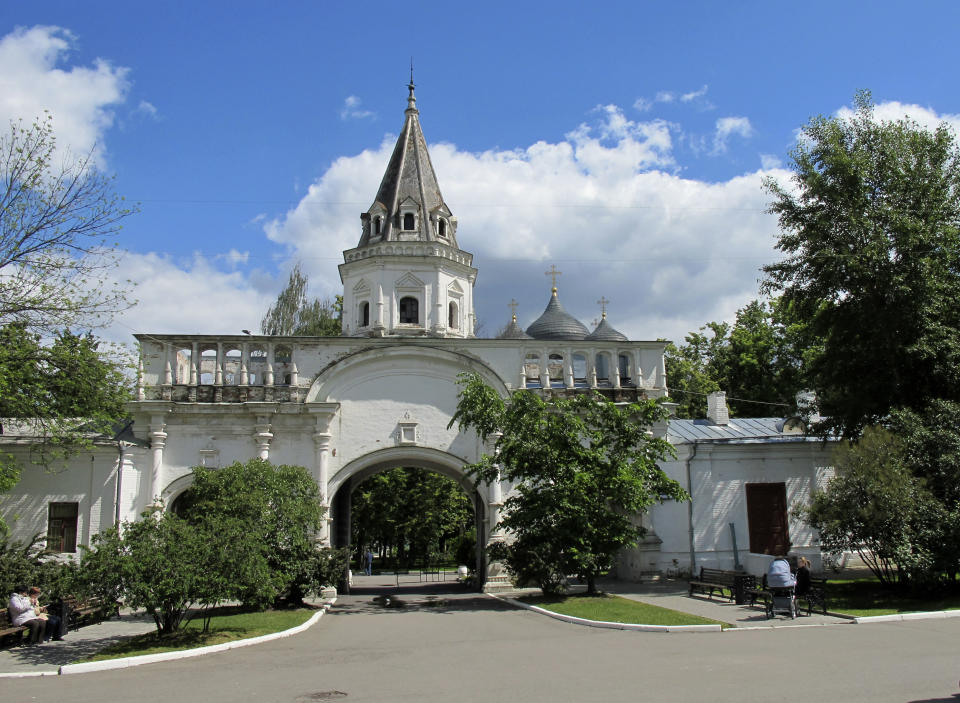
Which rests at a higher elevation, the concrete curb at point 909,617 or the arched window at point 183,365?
the arched window at point 183,365

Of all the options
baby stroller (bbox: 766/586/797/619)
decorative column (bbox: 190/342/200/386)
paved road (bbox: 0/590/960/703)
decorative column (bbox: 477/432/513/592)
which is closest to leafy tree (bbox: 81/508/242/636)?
paved road (bbox: 0/590/960/703)

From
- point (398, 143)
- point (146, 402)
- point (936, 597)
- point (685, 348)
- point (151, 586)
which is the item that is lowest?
point (936, 597)

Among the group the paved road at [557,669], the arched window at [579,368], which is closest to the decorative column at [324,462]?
the arched window at [579,368]

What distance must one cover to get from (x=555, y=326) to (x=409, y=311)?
15698 millimetres

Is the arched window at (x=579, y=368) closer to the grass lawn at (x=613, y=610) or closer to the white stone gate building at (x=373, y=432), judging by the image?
the white stone gate building at (x=373, y=432)

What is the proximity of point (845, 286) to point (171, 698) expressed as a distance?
21.5 meters

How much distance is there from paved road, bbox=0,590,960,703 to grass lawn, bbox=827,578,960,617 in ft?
5.53

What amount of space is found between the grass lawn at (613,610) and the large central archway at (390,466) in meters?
5.17

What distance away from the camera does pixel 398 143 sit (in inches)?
1356

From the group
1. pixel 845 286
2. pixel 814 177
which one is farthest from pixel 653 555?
pixel 814 177

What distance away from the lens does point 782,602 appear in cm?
1695

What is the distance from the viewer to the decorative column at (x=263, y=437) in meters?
26.1

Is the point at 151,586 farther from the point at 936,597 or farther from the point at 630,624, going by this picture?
the point at 936,597

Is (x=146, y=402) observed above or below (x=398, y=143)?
below
